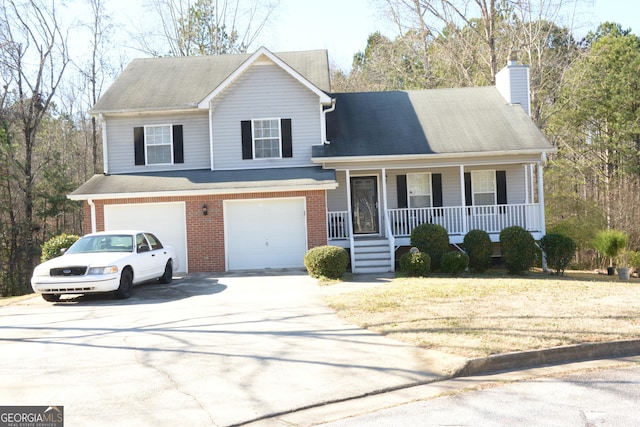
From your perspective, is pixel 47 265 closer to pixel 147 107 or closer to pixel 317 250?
pixel 317 250

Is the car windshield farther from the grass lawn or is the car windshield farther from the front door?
the front door

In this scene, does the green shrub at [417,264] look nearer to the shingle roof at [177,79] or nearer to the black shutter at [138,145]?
the shingle roof at [177,79]

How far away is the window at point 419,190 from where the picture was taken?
71.5ft

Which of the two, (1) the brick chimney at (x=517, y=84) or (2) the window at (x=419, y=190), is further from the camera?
(1) the brick chimney at (x=517, y=84)

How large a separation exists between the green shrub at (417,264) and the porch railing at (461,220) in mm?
2867

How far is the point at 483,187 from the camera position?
21938 millimetres

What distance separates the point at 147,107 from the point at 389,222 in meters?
9.07

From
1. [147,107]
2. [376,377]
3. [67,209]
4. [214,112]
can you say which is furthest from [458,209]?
[67,209]

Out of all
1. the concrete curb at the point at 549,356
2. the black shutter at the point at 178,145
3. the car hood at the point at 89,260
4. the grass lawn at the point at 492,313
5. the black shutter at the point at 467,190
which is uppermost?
the black shutter at the point at 178,145

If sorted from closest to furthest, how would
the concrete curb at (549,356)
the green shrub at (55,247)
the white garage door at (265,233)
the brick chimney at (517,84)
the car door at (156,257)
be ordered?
the concrete curb at (549,356) → the car door at (156,257) → the green shrub at (55,247) → the white garage door at (265,233) → the brick chimney at (517,84)

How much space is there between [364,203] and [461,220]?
11.4 feet

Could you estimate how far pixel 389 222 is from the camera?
19.8 meters

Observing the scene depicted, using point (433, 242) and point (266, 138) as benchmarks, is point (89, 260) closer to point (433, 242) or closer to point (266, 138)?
point (266, 138)

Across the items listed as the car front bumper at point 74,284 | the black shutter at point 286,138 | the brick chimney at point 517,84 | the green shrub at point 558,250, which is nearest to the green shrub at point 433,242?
the green shrub at point 558,250
